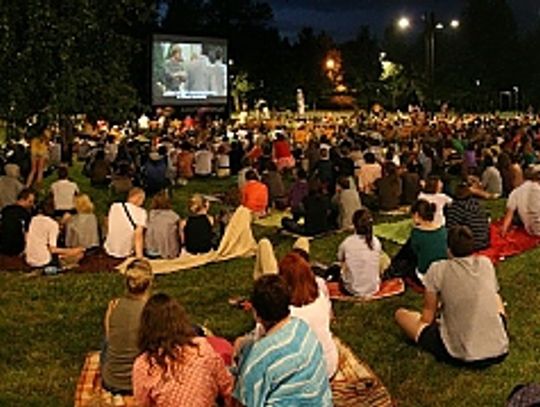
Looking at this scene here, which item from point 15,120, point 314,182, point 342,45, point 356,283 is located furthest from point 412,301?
point 342,45

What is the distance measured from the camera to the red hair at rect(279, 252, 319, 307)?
5.96m

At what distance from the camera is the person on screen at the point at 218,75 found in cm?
3616

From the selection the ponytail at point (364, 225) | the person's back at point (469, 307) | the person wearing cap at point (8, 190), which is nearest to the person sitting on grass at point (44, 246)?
the person wearing cap at point (8, 190)

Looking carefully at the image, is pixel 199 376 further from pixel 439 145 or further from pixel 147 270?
pixel 439 145

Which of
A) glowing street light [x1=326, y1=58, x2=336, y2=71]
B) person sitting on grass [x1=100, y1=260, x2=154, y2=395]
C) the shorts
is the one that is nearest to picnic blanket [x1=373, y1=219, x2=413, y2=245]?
the shorts

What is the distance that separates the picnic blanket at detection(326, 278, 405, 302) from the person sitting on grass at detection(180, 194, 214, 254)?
7.50 feet

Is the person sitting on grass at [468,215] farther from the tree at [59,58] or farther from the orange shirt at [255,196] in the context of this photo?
the tree at [59,58]

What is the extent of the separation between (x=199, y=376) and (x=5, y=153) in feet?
53.5

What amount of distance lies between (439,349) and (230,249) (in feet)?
16.2

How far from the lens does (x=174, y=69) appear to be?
3447 cm

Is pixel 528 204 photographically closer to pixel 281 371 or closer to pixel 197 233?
pixel 197 233

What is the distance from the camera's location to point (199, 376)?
4871 millimetres

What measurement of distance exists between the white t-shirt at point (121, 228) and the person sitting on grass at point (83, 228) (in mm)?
218

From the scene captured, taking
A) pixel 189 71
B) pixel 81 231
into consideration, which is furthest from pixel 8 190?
pixel 189 71
